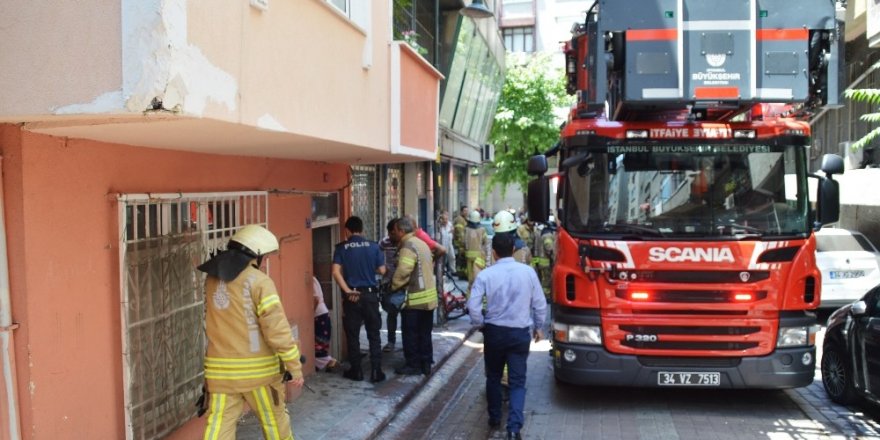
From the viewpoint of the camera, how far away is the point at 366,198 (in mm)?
12445

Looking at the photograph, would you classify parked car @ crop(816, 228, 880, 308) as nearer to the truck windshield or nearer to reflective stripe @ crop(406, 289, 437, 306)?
the truck windshield

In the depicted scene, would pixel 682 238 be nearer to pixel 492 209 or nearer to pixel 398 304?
pixel 398 304

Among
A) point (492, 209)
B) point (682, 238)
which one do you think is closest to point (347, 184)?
point (682, 238)

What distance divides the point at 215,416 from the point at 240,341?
1.56 feet

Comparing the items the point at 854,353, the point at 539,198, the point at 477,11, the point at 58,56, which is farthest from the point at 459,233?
the point at 58,56

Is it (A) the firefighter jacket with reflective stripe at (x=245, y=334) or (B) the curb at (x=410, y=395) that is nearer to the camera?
(A) the firefighter jacket with reflective stripe at (x=245, y=334)

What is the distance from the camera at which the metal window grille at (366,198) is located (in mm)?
11515

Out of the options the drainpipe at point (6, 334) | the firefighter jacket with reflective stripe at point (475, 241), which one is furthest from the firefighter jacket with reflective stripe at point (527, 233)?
the drainpipe at point (6, 334)

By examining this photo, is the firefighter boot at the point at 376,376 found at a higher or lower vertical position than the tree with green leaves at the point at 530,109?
lower

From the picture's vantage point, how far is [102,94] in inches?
123

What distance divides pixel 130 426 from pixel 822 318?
38.8 feet

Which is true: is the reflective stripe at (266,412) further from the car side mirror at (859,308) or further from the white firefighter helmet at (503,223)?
the car side mirror at (859,308)

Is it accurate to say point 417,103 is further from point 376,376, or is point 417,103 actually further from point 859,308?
point 859,308

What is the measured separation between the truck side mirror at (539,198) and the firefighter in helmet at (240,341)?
11.1ft
